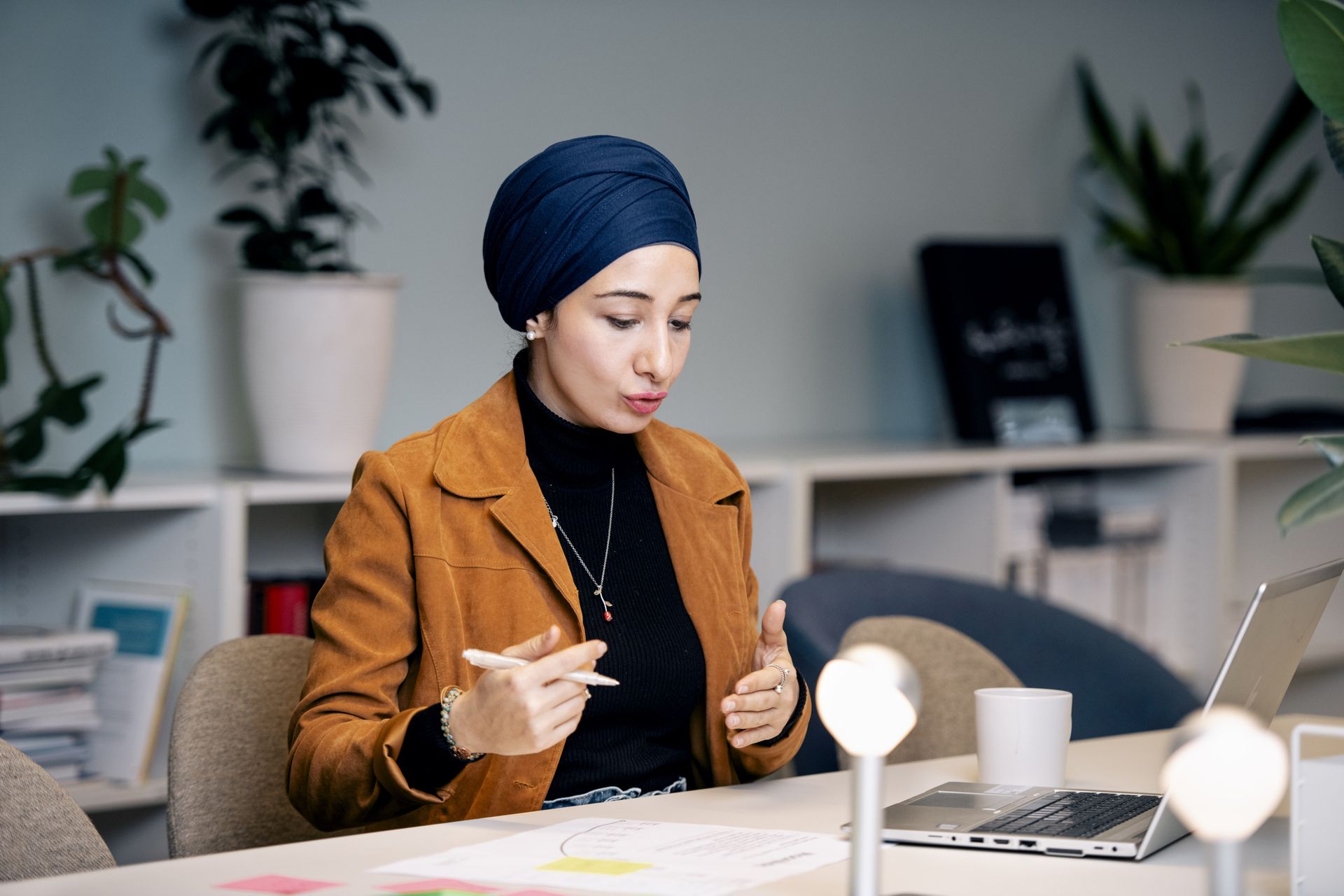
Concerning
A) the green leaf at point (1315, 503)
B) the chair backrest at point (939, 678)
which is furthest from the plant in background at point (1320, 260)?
the chair backrest at point (939, 678)

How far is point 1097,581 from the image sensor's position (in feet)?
12.3

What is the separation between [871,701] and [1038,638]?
170cm

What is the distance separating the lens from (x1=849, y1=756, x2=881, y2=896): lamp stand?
3.07ft

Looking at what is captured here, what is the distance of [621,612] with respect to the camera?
175cm

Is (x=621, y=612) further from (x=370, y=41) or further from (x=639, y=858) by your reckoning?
(x=370, y=41)

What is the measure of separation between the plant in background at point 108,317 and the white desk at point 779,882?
1.22 m

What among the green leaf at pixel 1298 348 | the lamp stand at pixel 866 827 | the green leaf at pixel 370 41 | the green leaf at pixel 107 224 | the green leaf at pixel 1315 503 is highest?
the green leaf at pixel 370 41

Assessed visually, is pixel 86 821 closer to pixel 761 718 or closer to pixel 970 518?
pixel 761 718

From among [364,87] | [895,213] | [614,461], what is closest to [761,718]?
[614,461]

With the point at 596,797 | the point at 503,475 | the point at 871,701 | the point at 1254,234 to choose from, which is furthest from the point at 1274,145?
the point at 871,701

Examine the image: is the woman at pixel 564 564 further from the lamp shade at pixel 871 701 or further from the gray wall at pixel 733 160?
the gray wall at pixel 733 160

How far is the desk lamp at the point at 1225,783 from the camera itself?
2.41ft

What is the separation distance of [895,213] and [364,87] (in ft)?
4.85

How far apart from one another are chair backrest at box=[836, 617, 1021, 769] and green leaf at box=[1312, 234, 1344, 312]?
0.83 meters
